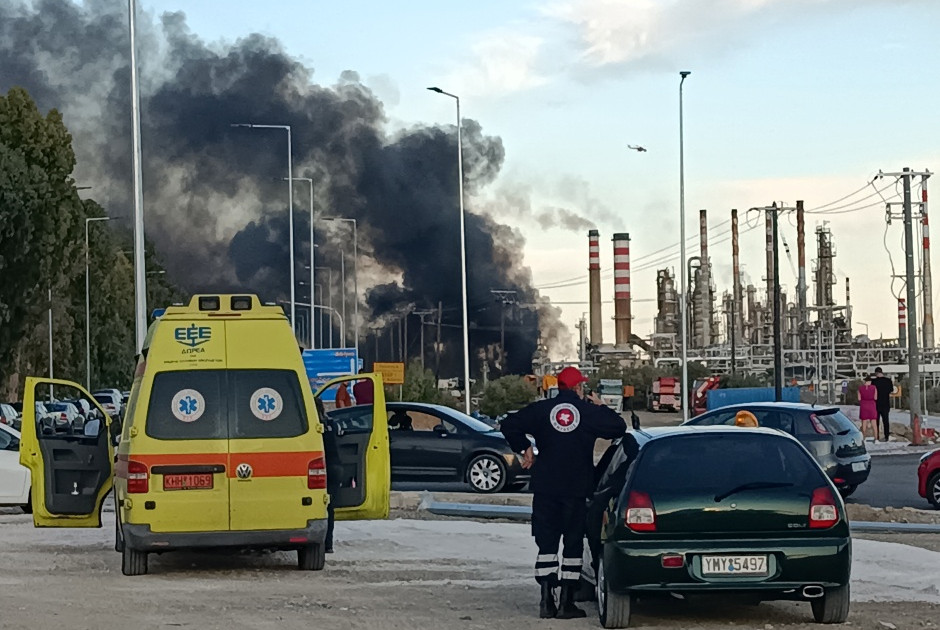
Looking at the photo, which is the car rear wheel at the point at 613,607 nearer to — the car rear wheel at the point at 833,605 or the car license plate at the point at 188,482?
the car rear wheel at the point at 833,605

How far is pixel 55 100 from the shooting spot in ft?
362

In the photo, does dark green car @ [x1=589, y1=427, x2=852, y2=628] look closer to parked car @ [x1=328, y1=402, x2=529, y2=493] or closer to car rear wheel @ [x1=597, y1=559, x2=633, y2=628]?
car rear wheel @ [x1=597, y1=559, x2=633, y2=628]

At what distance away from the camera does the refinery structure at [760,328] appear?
107188 millimetres

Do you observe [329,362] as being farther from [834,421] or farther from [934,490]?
[934,490]

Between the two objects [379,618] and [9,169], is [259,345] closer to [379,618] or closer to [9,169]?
[379,618]

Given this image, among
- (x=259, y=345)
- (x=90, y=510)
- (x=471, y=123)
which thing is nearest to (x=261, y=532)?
(x=259, y=345)

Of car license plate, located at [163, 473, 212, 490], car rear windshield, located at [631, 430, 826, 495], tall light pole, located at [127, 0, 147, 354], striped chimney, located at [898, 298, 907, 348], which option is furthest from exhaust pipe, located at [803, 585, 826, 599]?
striped chimney, located at [898, 298, 907, 348]

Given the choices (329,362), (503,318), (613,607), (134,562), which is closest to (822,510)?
(613,607)

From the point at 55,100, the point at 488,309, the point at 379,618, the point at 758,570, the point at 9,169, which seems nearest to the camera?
the point at 758,570

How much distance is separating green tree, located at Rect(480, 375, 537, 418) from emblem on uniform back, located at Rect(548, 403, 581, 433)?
210 feet

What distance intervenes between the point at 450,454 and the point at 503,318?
308 feet

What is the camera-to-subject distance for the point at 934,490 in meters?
24.1

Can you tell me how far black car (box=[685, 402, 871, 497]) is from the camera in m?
24.9

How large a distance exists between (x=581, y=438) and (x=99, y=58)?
348 ft
